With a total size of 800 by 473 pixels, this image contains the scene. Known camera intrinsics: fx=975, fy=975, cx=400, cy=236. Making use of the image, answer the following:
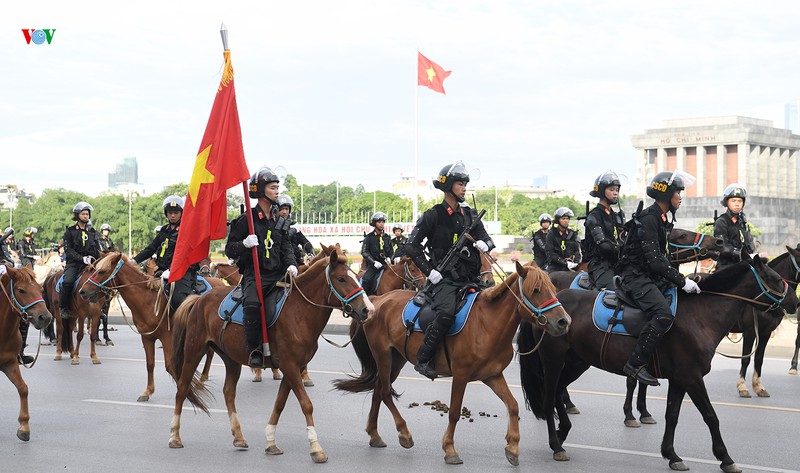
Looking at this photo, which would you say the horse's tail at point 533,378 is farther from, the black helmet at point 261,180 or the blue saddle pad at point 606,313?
the black helmet at point 261,180

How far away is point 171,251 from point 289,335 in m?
5.28

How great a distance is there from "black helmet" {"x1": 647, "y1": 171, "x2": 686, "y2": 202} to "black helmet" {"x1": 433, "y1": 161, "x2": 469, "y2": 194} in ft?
6.04

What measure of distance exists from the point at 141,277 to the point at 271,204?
4722 mm

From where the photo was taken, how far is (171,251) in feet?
46.6

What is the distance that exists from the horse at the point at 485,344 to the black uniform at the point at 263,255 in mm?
1244

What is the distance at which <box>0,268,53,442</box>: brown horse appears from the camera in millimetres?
10203

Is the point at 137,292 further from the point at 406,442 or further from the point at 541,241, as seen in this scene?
the point at 541,241

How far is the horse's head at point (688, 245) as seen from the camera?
10289 mm

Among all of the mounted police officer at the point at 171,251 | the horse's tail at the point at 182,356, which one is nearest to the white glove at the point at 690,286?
the horse's tail at the point at 182,356

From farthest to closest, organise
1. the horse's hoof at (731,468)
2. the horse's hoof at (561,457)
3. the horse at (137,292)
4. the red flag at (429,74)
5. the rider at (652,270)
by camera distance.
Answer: the red flag at (429,74) → the horse at (137,292) → the rider at (652,270) → the horse's hoof at (561,457) → the horse's hoof at (731,468)

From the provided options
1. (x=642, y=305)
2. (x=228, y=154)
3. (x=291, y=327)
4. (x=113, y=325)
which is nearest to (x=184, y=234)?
(x=228, y=154)

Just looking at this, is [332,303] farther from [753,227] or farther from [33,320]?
[753,227]

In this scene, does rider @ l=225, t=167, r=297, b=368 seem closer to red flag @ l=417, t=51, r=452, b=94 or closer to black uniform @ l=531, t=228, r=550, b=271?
black uniform @ l=531, t=228, r=550, b=271

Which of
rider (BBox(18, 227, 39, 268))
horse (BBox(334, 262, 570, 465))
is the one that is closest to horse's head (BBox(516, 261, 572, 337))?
horse (BBox(334, 262, 570, 465))
